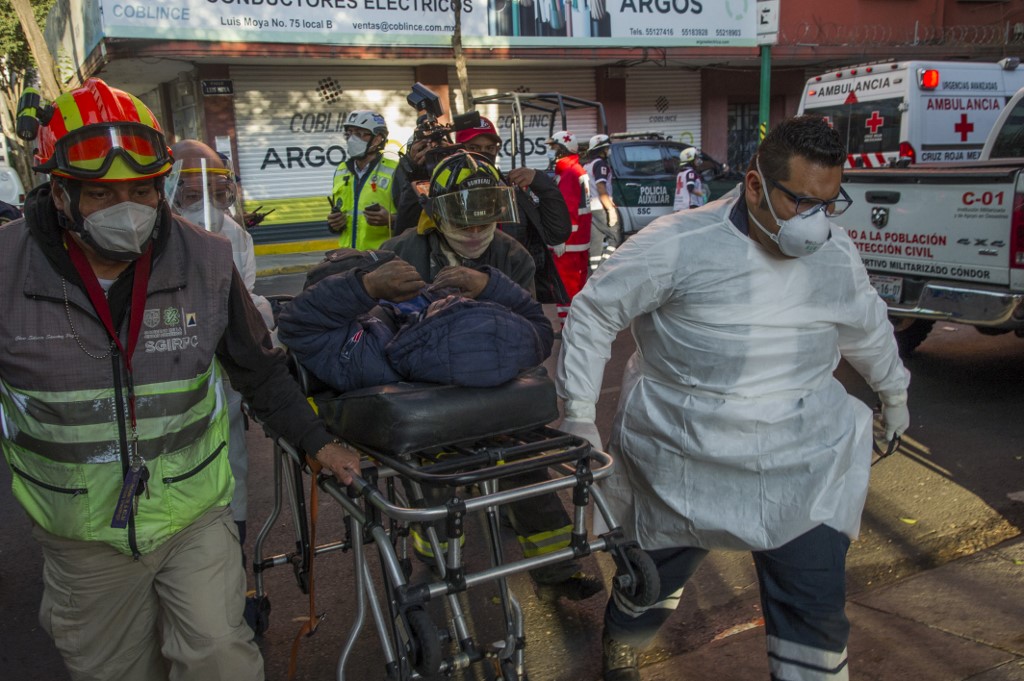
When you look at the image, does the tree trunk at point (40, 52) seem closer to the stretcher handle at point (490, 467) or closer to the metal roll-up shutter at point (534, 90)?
the metal roll-up shutter at point (534, 90)

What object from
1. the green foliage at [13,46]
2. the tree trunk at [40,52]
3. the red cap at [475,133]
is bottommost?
the red cap at [475,133]

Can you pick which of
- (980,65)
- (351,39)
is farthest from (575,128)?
(980,65)

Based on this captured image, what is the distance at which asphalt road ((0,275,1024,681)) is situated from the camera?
3.35 metres

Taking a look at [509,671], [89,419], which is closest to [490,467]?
[509,671]

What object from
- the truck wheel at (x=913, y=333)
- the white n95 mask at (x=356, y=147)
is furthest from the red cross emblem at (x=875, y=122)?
the white n95 mask at (x=356, y=147)

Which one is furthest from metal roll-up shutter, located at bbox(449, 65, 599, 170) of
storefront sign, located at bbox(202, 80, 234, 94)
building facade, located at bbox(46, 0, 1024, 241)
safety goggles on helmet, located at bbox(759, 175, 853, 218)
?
safety goggles on helmet, located at bbox(759, 175, 853, 218)

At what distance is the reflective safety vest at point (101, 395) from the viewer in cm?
212

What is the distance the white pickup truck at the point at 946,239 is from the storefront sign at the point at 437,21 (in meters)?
10.2

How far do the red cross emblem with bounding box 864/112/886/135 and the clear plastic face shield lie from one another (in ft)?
27.3

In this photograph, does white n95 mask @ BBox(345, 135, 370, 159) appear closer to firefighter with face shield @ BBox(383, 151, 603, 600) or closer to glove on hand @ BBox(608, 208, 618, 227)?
firefighter with face shield @ BBox(383, 151, 603, 600)

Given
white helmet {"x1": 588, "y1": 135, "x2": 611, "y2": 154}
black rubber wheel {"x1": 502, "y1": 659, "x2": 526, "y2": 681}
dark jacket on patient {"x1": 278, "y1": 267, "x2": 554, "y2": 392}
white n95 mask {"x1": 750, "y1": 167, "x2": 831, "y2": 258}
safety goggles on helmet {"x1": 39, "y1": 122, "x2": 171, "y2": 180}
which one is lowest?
black rubber wheel {"x1": 502, "y1": 659, "x2": 526, "y2": 681}

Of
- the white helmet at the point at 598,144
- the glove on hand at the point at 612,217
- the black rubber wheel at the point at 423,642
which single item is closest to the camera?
the black rubber wheel at the point at 423,642

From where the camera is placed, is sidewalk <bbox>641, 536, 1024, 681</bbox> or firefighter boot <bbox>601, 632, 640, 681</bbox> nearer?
firefighter boot <bbox>601, 632, 640, 681</bbox>

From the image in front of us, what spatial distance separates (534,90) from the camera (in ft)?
62.3
